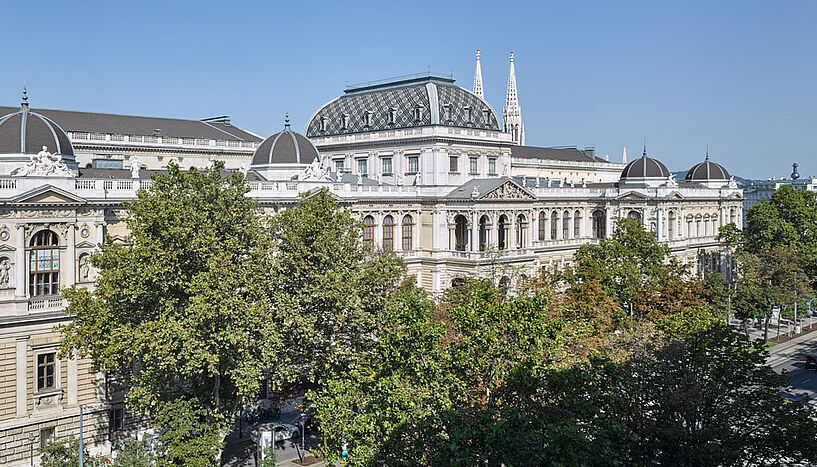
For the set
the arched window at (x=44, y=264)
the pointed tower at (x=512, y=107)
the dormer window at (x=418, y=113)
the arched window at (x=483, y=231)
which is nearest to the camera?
the arched window at (x=44, y=264)

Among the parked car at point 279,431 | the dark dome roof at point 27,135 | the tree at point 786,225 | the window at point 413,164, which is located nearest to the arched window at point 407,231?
the window at point 413,164

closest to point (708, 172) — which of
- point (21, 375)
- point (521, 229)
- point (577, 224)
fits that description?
point (577, 224)

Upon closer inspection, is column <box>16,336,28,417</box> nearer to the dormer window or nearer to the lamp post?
the lamp post

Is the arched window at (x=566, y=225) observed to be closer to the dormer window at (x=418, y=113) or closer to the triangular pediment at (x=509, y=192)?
the triangular pediment at (x=509, y=192)

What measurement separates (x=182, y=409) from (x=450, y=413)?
50.6ft

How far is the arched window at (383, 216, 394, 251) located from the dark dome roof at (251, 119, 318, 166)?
491 inches

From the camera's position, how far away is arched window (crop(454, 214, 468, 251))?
7794 centimetres

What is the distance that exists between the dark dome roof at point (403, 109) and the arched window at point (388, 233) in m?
10.7

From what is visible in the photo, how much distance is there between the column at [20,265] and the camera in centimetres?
4406

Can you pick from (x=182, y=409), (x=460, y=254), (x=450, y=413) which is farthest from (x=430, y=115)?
(x=450, y=413)

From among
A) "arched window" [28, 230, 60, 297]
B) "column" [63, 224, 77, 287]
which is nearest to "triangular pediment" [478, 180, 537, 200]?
"column" [63, 224, 77, 287]

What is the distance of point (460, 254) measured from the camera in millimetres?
75875

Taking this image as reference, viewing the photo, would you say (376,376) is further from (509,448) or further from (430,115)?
(430,115)

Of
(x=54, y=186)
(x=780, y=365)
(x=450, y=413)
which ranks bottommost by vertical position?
(x=780, y=365)
